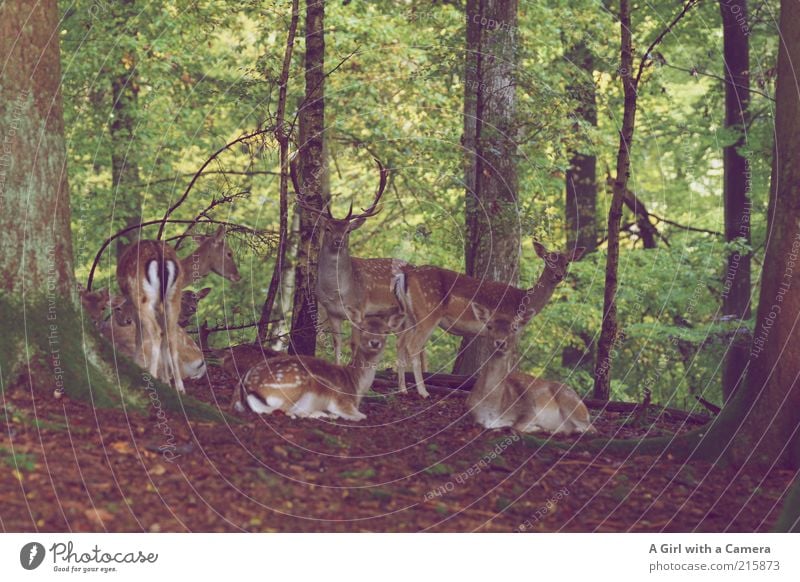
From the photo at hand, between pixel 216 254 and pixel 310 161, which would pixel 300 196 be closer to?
pixel 310 161

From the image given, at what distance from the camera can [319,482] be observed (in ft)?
25.2

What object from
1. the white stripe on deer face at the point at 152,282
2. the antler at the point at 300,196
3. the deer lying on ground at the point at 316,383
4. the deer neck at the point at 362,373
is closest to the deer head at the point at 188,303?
the antler at the point at 300,196

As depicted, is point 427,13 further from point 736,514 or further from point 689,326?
point 736,514

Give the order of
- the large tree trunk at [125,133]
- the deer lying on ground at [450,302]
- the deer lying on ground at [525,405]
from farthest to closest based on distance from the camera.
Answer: the large tree trunk at [125,133]
the deer lying on ground at [450,302]
the deer lying on ground at [525,405]

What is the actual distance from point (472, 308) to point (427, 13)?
23.3 ft

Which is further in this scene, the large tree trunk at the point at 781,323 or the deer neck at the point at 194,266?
the deer neck at the point at 194,266

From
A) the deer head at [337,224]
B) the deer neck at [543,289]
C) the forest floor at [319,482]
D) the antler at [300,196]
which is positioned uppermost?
the antler at [300,196]

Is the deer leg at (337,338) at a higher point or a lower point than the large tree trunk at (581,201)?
lower

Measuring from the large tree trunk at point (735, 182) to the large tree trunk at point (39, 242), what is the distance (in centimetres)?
1130

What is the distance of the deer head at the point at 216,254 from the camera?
12.3 meters

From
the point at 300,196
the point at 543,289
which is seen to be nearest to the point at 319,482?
the point at 300,196

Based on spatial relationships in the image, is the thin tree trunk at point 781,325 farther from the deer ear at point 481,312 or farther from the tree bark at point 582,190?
the tree bark at point 582,190

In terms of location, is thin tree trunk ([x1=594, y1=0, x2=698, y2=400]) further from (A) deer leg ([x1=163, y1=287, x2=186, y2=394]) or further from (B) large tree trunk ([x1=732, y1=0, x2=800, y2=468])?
(A) deer leg ([x1=163, y1=287, x2=186, y2=394])

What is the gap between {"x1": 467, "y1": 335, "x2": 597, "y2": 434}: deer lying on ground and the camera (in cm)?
1001
